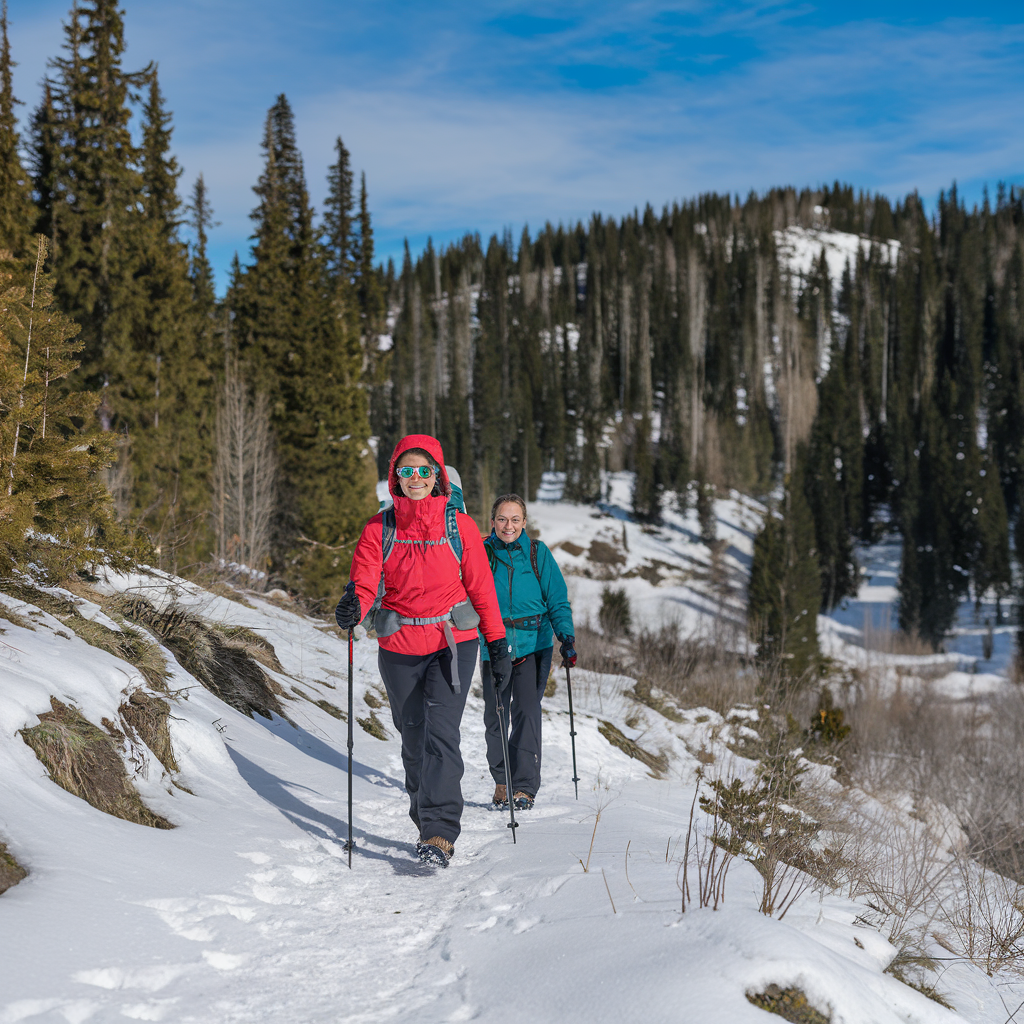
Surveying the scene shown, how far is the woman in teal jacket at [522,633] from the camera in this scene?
17.3 feet

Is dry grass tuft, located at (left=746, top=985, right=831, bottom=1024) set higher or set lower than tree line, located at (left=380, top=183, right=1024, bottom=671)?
lower

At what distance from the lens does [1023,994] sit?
354 cm

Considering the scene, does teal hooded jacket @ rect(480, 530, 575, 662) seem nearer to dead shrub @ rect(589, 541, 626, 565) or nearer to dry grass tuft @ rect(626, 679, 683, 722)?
dry grass tuft @ rect(626, 679, 683, 722)

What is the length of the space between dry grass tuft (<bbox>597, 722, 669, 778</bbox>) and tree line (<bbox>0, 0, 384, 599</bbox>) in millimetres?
7574

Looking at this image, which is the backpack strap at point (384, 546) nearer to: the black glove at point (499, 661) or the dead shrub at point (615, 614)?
the black glove at point (499, 661)

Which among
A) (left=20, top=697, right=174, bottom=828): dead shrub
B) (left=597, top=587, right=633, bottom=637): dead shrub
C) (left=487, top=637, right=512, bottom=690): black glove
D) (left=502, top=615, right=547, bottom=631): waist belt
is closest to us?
(left=20, top=697, right=174, bottom=828): dead shrub

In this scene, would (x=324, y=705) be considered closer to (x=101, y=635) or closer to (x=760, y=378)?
(x=101, y=635)

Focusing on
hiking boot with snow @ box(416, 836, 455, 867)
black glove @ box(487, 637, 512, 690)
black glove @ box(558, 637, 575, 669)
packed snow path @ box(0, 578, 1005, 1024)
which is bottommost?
hiking boot with snow @ box(416, 836, 455, 867)

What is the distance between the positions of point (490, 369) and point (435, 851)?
6268 cm

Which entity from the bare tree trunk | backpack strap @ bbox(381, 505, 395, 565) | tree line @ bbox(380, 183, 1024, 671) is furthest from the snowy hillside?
tree line @ bbox(380, 183, 1024, 671)

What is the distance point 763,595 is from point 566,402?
35048mm

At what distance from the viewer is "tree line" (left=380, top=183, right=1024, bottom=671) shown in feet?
178

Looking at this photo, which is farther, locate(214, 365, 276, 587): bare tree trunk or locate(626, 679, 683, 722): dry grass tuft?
locate(214, 365, 276, 587): bare tree trunk

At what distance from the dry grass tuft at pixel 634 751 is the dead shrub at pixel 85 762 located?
5.14 m
